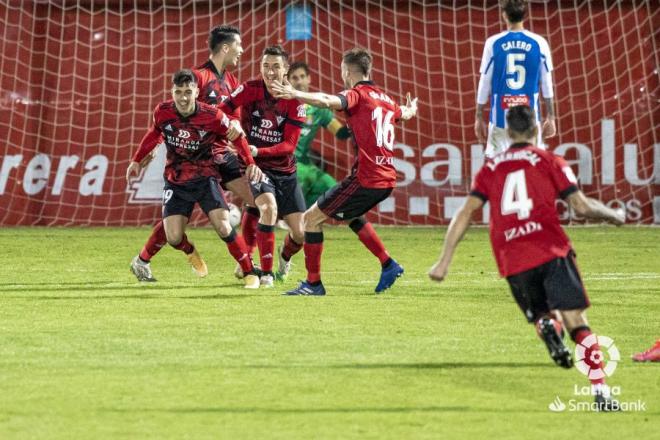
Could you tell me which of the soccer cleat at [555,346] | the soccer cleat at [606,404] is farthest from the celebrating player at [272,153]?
the soccer cleat at [606,404]

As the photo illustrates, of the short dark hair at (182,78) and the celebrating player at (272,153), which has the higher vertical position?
the short dark hair at (182,78)

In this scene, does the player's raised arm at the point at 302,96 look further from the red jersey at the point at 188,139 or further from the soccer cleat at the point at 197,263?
the soccer cleat at the point at 197,263

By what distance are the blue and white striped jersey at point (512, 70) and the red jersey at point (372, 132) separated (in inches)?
35.5

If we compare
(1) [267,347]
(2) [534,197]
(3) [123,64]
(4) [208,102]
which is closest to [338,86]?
(3) [123,64]

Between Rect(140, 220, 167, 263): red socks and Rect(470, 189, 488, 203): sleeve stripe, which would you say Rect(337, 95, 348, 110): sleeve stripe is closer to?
Rect(140, 220, 167, 263): red socks

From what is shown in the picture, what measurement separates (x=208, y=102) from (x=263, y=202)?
95 centimetres

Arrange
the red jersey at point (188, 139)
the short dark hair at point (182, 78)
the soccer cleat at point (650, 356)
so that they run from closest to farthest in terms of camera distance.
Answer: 1. the soccer cleat at point (650, 356)
2. the short dark hair at point (182, 78)
3. the red jersey at point (188, 139)

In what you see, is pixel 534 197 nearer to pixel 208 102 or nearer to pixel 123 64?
pixel 208 102

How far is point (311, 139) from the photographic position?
49.2 ft

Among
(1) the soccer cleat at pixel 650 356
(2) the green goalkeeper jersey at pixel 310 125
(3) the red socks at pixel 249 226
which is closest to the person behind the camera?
(1) the soccer cleat at pixel 650 356

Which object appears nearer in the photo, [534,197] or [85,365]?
[534,197]

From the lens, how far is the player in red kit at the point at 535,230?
567 cm

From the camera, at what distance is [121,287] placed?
1020 cm

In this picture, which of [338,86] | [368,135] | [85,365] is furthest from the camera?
[338,86]
